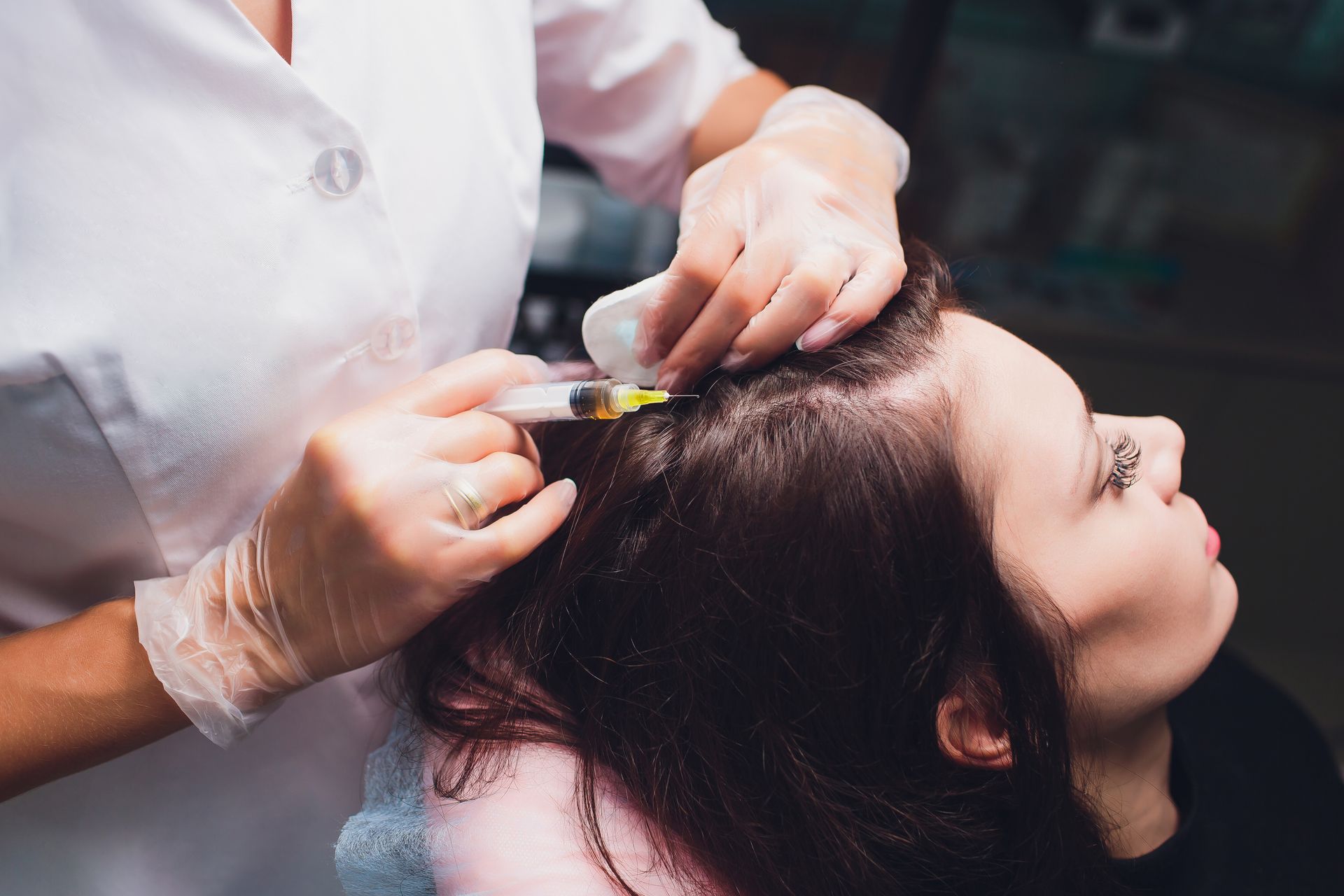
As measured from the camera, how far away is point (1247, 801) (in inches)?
40.5

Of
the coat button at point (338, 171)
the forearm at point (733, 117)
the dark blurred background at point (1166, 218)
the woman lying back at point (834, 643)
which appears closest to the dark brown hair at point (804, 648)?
the woman lying back at point (834, 643)

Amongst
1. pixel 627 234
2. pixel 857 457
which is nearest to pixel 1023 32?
pixel 627 234

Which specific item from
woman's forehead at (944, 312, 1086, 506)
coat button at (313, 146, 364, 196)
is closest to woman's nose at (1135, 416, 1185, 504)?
woman's forehead at (944, 312, 1086, 506)

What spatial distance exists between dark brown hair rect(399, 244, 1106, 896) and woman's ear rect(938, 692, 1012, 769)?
0.01m

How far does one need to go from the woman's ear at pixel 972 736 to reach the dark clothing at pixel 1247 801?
0.31 meters

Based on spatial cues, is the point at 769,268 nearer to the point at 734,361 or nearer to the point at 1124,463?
the point at 734,361

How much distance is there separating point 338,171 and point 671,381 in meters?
0.33

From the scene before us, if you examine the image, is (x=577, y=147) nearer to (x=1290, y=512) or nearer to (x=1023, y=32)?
(x=1023, y=32)

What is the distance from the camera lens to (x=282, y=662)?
71 centimetres

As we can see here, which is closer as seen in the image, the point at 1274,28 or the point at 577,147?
the point at 577,147

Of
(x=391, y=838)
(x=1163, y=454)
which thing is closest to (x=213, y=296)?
(x=391, y=838)

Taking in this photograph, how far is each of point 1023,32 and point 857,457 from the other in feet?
5.48

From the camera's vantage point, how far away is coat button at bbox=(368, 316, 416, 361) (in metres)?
0.74

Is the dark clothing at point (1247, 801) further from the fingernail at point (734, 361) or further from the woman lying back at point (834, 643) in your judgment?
the fingernail at point (734, 361)
